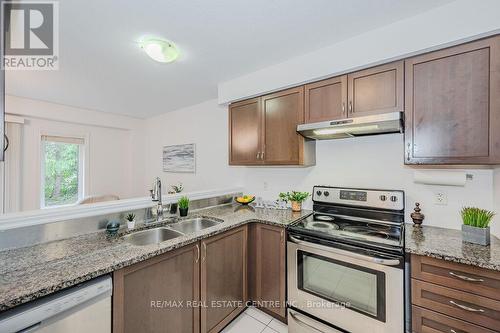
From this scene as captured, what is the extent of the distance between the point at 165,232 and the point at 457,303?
2008 millimetres

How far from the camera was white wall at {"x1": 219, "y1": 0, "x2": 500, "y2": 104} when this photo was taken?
4.30 ft

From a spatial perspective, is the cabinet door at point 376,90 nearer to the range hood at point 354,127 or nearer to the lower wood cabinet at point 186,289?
the range hood at point 354,127

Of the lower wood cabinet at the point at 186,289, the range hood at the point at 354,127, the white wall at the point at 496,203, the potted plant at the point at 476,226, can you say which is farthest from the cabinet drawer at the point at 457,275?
the lower wood cabinet at the point at 186,289

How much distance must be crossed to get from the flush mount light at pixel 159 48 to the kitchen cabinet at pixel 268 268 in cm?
169

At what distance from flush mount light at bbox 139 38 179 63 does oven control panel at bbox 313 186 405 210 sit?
185cm

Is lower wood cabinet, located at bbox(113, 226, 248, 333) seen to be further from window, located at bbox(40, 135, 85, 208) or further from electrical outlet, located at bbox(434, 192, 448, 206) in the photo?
window, located at bbox(40, 135, 85, 208)

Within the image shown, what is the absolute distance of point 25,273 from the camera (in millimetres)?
1004

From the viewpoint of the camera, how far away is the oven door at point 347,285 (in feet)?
4.39

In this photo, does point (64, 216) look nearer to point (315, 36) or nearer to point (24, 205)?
point (315, 36)

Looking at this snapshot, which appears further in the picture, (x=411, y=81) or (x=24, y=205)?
(x=24, y=205)

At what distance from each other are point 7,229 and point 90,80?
194cm

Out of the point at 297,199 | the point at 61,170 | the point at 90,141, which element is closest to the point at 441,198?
the point at 297,199

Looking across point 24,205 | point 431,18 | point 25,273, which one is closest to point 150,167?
point 24,205

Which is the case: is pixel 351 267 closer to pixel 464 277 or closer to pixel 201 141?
pixel 464 277
